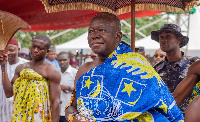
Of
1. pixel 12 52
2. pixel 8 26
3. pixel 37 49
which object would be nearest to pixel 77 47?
pixel 12 52

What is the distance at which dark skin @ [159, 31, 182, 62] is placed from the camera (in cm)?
430

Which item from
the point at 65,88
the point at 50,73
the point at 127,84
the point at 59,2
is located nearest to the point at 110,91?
the point at 127,84

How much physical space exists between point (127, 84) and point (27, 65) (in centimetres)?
272

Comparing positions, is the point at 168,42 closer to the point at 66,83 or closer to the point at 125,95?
the point at 125,95

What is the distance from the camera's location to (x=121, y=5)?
3.88 meters

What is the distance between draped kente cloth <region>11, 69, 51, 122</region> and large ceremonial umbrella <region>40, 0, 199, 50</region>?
1.52 m

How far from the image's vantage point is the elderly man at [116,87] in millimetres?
2346

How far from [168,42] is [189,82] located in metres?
1.20

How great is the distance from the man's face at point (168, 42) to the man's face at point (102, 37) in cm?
177

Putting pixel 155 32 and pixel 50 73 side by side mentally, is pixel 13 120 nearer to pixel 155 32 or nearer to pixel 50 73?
pixel 50 73

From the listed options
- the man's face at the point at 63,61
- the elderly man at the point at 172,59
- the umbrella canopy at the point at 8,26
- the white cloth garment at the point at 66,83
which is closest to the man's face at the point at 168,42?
the elderly man at the point at 172,59

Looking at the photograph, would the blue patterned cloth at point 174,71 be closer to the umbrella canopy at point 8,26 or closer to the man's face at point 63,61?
the umbrella canopy at point 8,26

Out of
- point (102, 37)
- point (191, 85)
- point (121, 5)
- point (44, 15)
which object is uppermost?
point (121, 5)

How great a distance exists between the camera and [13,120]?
14.8 feet
